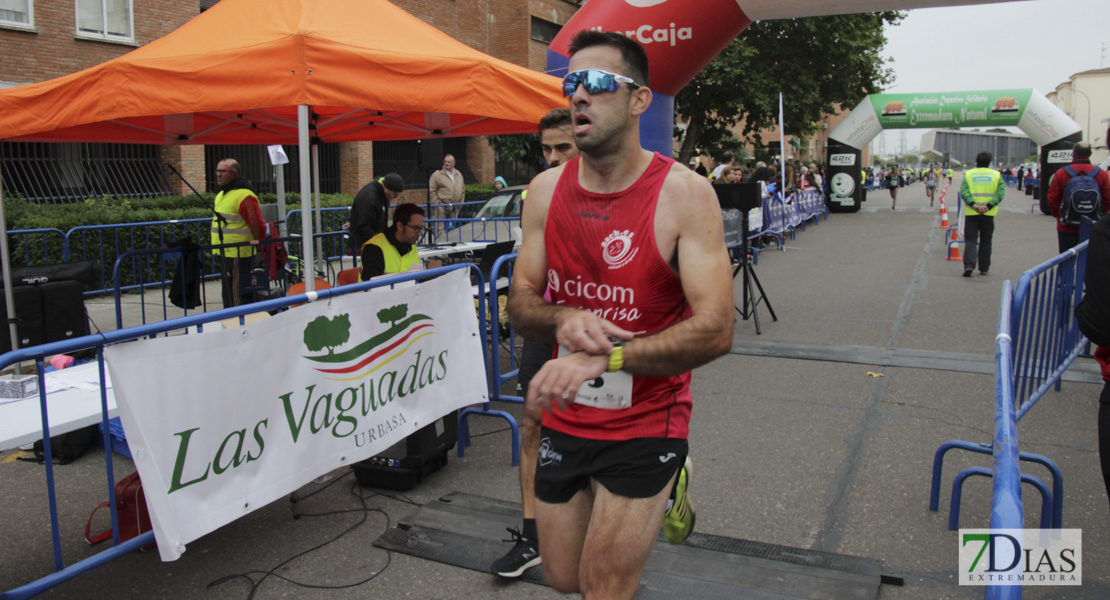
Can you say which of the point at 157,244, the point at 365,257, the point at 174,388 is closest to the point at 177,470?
the point at 174,388

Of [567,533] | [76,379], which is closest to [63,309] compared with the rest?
[76,379]

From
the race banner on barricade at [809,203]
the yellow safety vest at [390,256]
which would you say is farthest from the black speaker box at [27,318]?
the race banner on barricade at [809,203]

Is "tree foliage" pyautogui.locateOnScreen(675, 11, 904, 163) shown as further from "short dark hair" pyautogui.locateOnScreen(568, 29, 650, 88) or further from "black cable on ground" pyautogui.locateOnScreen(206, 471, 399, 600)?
"short dark hair" pyautogui.locateOnScreen(568, 29, 650, 88)

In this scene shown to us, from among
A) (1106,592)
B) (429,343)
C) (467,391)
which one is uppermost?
(429,343)

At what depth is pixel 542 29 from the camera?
31516 mm

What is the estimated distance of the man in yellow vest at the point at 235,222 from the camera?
9047mm

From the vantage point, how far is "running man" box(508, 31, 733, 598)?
2377 mm

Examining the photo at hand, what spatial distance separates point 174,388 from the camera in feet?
11.0

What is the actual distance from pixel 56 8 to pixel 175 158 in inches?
136

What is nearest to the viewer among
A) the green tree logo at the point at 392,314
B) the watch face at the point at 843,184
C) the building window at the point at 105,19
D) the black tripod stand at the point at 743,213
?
the green tree logo at the point at 392,314

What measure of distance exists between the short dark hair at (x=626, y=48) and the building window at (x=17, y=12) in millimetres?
16437

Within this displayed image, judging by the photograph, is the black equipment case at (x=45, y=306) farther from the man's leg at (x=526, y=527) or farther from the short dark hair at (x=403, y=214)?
the man's leg at (x=526, y=527)

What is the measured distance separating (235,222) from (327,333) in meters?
5.69

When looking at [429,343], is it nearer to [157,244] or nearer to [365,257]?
[365,257]
